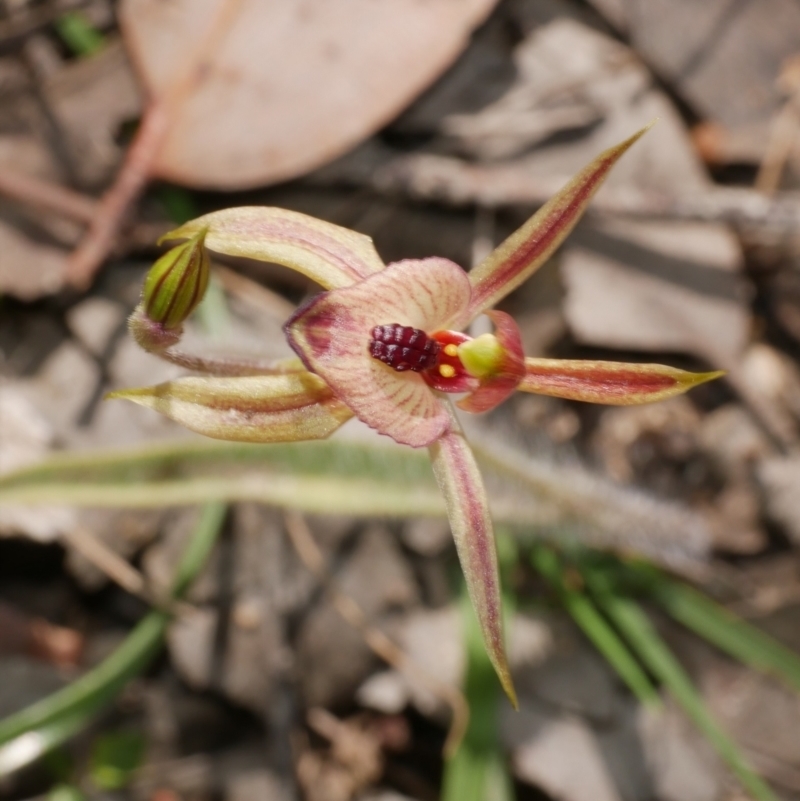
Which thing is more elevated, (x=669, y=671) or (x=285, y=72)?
(x=285, y=72)

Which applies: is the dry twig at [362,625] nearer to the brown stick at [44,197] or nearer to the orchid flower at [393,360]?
the brown stick at [44,197]

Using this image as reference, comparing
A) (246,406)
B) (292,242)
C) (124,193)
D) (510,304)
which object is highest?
(124,193)

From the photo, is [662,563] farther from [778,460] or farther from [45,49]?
[45,49]

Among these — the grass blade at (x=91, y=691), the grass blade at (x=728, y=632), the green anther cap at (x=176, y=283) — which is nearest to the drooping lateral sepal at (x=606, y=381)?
the green anther cap at (x=176, y=283)

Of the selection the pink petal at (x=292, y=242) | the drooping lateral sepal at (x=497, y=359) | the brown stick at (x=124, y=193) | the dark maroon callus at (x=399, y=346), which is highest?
the brown stick at (x=124, y=193)

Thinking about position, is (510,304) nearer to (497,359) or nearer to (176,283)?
(497,359)

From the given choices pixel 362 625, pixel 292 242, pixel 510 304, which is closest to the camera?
pixel 292 242

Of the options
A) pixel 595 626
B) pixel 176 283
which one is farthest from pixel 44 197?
pixel 595 626
